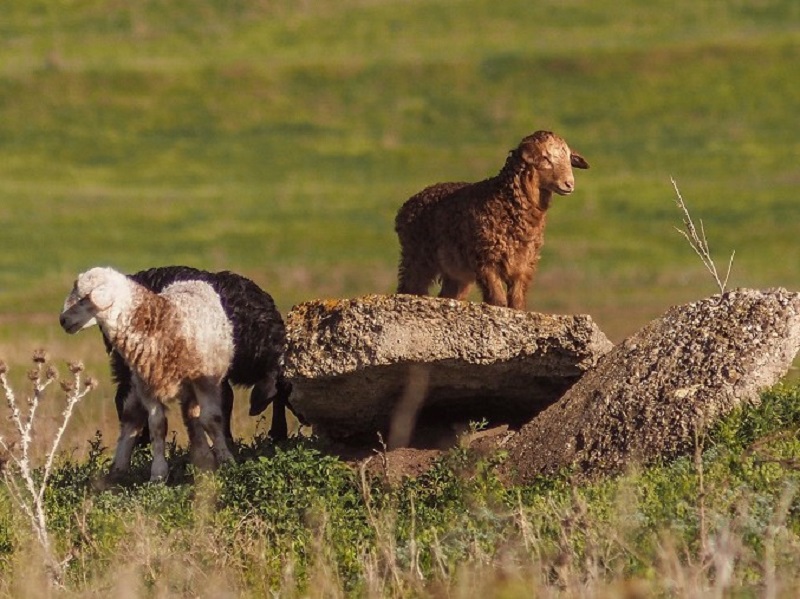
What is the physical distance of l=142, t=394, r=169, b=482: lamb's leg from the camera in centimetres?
1260

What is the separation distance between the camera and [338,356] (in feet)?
37.4

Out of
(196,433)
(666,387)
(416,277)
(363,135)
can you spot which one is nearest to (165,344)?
(196,433)

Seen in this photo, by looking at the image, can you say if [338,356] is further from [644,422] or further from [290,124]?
[290,124]

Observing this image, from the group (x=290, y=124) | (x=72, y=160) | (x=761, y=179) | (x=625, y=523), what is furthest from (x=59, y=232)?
(x=625, y=523)

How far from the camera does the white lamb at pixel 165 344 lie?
489 inches

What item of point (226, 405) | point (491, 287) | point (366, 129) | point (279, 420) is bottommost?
point (279, 420)

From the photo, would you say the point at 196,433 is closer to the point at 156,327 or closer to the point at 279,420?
the point at 156,327

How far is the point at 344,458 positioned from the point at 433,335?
1.26 meters

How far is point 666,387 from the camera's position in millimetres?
11117

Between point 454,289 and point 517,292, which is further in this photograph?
point 454,289

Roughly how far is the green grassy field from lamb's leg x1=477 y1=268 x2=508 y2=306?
21.4 m

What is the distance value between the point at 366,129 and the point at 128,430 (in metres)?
41.2

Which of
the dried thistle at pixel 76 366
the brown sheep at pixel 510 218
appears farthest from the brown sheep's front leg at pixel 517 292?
the dried thistle at pixel 76 366

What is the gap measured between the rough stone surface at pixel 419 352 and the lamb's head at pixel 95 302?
1.28 metres
